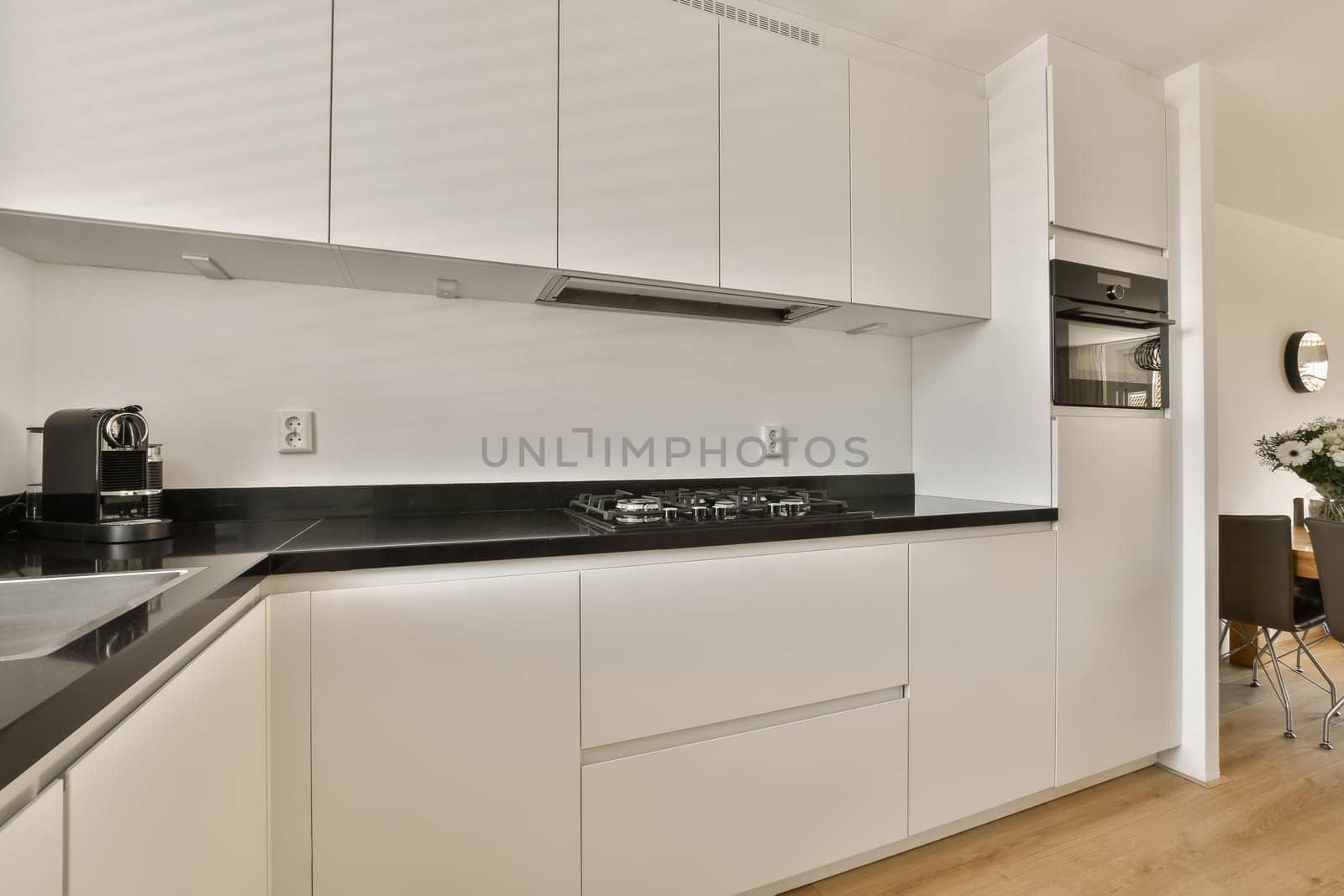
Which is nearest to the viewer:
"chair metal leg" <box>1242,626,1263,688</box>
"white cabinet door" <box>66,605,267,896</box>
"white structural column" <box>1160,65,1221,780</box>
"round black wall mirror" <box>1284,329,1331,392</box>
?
"white cabinet door" <box>66,605,267,896</box>

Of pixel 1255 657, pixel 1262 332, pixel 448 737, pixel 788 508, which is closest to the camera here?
pixel 448 737

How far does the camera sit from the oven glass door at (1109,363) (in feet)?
6.31

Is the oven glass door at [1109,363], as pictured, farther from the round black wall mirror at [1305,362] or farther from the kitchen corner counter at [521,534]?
the round black wall mirror at [1305,362]

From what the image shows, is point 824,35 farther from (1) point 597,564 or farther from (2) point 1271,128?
(2) point 1271,128

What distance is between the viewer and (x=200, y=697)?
0.79 m

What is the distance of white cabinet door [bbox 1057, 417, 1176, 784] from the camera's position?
1.91 m

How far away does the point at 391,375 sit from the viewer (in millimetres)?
1692

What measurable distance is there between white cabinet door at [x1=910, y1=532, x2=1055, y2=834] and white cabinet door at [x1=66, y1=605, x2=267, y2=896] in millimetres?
1421

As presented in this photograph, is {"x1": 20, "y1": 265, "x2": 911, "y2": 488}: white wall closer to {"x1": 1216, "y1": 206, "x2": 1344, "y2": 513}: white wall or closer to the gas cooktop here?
the gas cooktop

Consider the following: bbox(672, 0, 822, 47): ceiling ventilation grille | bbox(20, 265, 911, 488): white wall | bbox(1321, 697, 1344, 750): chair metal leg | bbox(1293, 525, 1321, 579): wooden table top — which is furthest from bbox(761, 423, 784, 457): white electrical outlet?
bbox(1321, 697, 1344, 750): chair metal leg

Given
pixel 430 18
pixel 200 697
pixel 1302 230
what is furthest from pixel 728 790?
pixel 1302 230

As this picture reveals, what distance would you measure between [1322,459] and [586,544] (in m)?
2.84

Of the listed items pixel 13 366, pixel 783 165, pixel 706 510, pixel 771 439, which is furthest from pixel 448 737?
pixel 783 165

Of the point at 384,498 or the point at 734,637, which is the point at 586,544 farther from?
the point at 384,498
